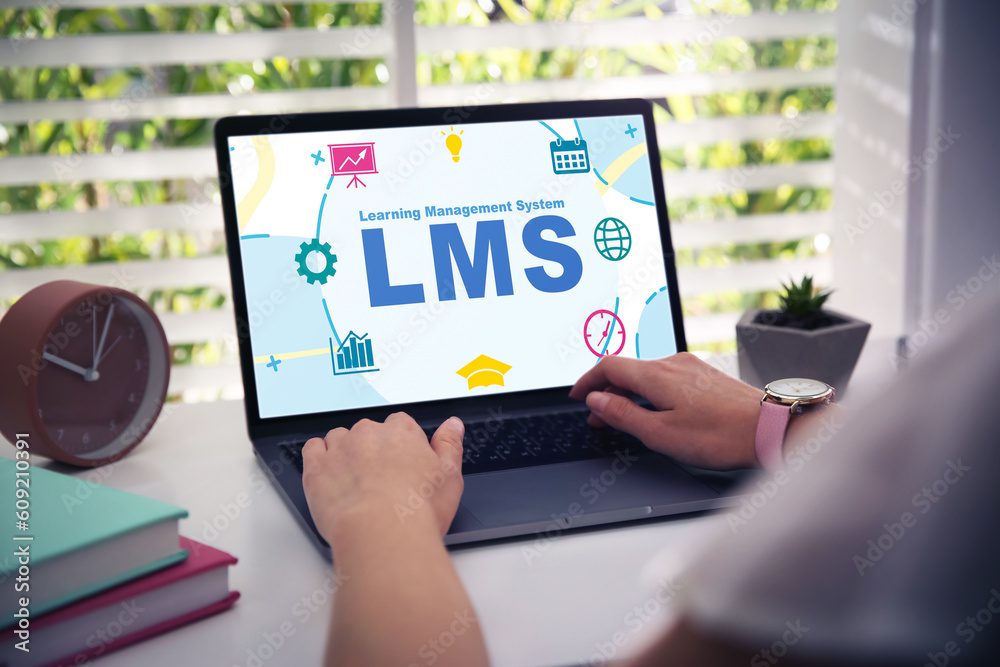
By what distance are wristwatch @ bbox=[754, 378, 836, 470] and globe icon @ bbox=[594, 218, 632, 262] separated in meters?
0.30

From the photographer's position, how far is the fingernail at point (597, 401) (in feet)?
3.03

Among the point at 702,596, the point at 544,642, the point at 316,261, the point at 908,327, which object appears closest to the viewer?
the point at 702,596

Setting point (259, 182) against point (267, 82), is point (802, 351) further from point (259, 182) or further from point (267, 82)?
point (267, 82)

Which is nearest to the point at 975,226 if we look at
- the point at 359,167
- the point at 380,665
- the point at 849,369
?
the point at 849,369

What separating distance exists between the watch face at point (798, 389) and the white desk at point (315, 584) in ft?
0.48

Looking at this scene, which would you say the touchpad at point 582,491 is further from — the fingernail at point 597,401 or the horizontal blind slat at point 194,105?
the horizontal blind slat at point 194,105

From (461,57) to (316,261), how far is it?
128 centimetres

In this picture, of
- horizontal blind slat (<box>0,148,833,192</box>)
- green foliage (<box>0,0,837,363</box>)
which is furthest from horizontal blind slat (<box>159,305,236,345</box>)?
green foliage (<box>0,0,837,363</box>)

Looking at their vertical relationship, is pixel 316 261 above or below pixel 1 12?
below

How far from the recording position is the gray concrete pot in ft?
3.51

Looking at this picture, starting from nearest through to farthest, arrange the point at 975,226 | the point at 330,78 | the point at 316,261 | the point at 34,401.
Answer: the point at 34,401 < the point at 316,261 < the point at 975,226 < the point at 330,78

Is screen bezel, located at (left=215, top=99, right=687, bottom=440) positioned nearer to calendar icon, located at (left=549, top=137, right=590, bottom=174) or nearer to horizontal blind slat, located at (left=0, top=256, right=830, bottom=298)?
calendar icon, located at (left=549, top=137, right=590, bottom=174)

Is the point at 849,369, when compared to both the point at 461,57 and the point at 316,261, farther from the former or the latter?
the point at 461,57

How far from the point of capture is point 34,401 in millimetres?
863
